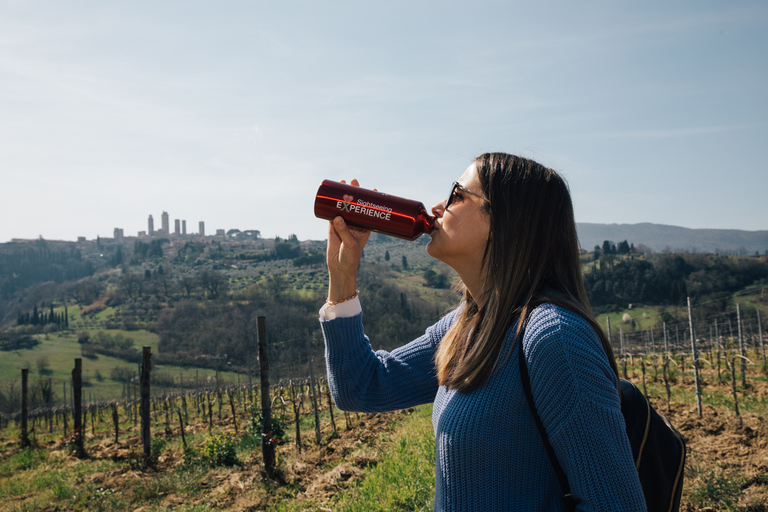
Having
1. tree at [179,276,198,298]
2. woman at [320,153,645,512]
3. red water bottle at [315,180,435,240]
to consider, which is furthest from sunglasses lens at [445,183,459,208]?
tree at [179,276,198,298]

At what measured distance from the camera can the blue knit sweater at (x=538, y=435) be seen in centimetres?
103

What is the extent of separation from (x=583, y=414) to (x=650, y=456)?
0.25 meters

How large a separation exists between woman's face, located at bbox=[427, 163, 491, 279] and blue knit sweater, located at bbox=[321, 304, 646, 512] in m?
0.33

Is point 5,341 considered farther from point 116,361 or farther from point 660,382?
point 660,382

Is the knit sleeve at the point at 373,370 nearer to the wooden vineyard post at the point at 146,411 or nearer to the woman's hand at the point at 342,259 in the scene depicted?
the woman's hand at the point at 342,259

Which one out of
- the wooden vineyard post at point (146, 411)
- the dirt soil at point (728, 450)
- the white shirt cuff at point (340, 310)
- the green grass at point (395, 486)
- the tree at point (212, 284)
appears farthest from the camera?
the tree at point (212, 284)

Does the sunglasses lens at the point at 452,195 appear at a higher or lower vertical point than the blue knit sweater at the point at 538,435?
higher

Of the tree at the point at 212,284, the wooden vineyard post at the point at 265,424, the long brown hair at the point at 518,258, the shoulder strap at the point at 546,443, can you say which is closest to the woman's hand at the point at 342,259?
the long brown hair at the point at 518,258

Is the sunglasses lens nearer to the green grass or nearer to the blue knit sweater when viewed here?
the blue knit sweater

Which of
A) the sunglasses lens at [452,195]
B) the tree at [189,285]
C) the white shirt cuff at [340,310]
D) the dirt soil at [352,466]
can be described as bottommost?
the dirt soil at [352,466]

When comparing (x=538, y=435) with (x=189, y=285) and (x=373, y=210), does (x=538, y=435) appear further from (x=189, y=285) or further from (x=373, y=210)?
(x=189, y=285)

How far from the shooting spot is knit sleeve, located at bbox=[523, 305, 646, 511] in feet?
3.34

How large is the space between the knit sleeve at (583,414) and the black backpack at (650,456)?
0.09ft

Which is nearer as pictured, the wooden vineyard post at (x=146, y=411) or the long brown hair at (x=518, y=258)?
the long brown hair at (x=518, y=258)
